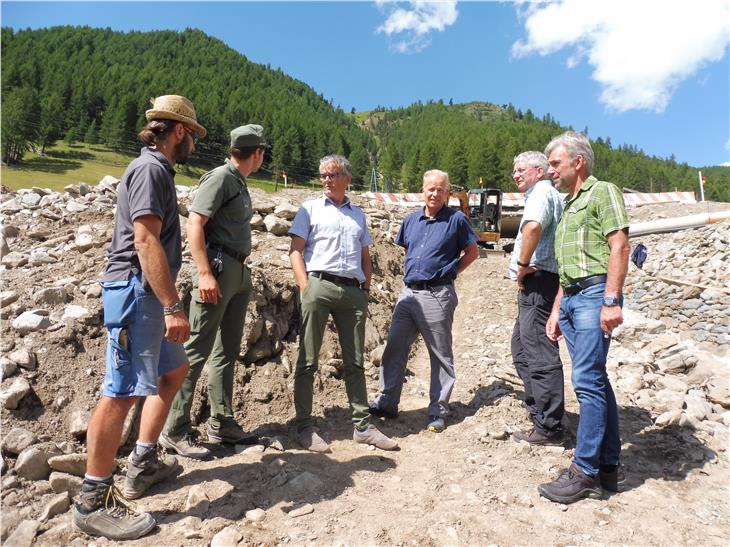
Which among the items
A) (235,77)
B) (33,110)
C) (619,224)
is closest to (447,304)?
(619,224)

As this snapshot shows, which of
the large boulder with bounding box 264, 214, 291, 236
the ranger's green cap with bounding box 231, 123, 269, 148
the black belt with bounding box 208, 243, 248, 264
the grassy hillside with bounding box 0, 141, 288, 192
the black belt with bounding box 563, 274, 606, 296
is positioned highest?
the grassy hillside with bounding box 0, 141, 288, 192

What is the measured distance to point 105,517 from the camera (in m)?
2.48

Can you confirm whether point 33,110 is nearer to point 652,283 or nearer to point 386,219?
point 386,219

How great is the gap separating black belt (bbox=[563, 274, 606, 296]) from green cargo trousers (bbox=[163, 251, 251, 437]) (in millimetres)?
2437

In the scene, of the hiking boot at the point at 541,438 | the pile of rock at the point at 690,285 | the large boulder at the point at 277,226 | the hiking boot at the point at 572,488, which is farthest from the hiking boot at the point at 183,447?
the pile of rock at the point at 690,285

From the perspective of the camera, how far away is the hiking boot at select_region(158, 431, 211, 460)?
338cm

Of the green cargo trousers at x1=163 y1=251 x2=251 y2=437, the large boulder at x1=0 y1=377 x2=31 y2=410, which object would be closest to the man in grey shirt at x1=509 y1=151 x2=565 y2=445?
the green cargo trousers at x1=163 y1=251 x2=251 y2=437

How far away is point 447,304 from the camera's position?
430 centimetres

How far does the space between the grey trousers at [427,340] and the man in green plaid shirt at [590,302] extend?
1279mm

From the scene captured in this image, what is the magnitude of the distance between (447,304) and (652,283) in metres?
8.73

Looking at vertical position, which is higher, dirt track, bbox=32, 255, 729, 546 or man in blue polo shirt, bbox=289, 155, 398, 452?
man in blue polo shirt, bbox=289, 155, 398, 452

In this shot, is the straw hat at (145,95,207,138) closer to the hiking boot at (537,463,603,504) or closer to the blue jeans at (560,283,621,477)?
the blue jeans at (560,283,621,477)

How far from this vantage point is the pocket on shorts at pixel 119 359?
8.18 ft

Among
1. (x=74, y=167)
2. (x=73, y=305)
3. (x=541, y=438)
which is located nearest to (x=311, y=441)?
(x=541, y=438)
